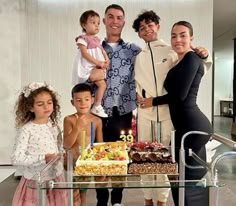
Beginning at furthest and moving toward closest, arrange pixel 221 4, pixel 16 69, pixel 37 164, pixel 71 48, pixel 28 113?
pixel 221 4, pixel 16 69, pixel 71 48, pixel 28 113, pixel 37 164

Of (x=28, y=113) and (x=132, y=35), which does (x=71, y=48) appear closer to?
(x=132, y=35)

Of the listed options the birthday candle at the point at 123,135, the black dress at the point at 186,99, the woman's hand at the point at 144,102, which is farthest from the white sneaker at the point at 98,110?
the black dress at the point at 186,99

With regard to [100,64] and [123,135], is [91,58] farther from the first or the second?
[123,135]

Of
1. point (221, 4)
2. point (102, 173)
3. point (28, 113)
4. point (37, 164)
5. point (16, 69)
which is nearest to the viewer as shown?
point (102, 173)

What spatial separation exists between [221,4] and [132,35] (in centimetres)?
234

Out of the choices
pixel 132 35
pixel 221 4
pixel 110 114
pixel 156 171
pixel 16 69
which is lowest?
pixel 156 171

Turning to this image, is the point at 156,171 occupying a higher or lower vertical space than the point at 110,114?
lower

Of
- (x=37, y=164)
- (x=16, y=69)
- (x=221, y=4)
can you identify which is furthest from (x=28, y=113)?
(x=221, y=4)

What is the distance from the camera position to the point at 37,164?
84.9 inches

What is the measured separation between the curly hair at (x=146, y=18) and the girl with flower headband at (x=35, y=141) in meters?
1.24

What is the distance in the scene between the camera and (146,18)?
339cm

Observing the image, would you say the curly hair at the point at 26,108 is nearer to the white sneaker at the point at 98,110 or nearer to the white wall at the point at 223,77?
the white sneaker at the point at 98,110

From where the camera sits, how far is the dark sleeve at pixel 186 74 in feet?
10.1

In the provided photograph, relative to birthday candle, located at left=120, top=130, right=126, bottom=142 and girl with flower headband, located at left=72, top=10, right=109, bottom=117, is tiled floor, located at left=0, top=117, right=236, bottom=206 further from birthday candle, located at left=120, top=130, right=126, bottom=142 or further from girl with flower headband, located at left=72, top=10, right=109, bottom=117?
girl with flower headband, located at left=72, top=10, right=109, bottom=117
